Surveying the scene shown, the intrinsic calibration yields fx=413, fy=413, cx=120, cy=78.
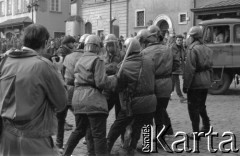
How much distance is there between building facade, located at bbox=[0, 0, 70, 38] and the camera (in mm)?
47719

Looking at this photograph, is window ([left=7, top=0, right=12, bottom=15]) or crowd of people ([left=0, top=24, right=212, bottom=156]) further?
window ([left=7, top=0, right=12, bottom=15])

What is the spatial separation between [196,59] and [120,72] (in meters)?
1.85

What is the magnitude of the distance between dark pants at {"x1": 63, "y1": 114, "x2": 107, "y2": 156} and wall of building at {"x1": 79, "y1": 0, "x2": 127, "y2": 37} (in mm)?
29995

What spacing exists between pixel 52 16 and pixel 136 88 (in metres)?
44.6

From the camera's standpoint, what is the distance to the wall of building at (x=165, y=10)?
100 feet

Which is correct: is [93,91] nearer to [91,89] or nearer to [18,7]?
[91,89]

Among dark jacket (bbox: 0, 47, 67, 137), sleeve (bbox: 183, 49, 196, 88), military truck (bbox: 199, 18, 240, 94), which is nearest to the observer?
dark jacket (bbox: 0, 47, 67, 137)

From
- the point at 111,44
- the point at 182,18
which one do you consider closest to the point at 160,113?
the point at 111,44

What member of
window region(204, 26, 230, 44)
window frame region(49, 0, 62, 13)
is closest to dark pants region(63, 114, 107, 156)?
window region(204, 26, 230, 44)

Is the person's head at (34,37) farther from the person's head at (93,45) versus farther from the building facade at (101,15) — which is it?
the building facade at (101,15)

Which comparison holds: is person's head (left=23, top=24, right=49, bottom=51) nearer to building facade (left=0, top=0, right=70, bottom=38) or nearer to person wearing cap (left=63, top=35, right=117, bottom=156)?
person wearing cap (left=63, top=35, right=117, bottom=156)

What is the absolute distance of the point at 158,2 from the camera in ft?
106

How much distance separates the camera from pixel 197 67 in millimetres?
6895

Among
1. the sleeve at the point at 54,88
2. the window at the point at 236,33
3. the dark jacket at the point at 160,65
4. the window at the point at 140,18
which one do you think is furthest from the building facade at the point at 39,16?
the sleeve at the point at 54,88
